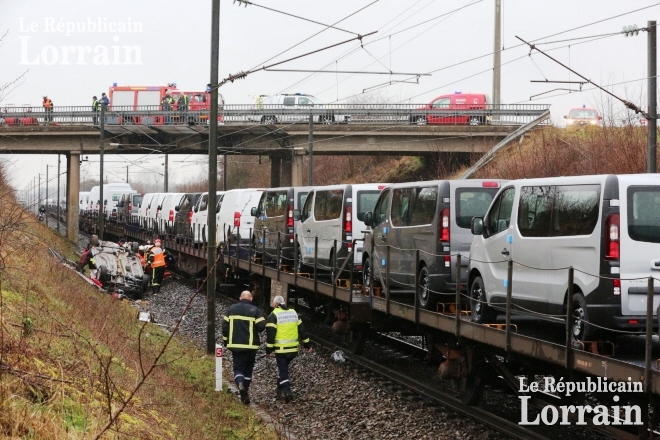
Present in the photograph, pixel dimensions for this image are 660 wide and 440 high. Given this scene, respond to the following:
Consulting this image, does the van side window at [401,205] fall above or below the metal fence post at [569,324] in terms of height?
above

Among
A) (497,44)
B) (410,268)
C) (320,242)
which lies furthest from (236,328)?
(497,44)

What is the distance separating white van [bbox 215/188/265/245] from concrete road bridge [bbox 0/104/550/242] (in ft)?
50.4

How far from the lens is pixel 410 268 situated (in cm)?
1573

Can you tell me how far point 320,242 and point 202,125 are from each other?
100 ft

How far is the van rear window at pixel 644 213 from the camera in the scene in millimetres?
9852

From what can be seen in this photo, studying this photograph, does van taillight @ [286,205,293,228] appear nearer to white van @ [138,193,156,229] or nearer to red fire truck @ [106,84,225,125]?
red fire truck @ [106,84,225,125]

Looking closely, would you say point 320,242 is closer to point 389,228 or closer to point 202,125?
point 389,228

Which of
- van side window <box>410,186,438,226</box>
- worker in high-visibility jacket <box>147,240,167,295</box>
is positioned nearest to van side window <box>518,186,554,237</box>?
van side window <box>410,186,438,226</box>

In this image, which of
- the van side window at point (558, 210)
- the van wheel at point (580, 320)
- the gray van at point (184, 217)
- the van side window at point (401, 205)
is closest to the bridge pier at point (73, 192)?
the gray van at point (184, 217)

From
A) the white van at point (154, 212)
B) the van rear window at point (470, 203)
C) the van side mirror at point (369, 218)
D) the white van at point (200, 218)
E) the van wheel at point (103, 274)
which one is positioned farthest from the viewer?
the white van at point (154, 212)

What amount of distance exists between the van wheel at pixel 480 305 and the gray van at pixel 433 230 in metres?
0.63

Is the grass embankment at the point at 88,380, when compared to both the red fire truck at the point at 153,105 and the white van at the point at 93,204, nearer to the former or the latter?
the red fire truck at the point at 153,105

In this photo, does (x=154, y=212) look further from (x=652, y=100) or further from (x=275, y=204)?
(x=652, y=100)

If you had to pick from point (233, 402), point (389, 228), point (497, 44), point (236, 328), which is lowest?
point (233, 402)
